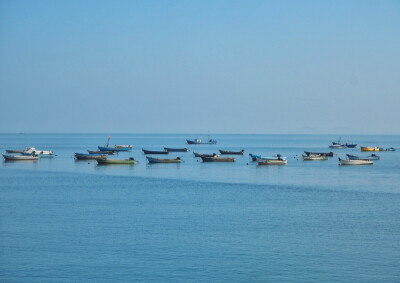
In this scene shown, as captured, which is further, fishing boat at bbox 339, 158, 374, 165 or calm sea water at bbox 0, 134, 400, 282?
fishing boat at bbox 339, 158, 374, 165

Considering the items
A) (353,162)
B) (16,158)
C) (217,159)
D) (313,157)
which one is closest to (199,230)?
(353,162)

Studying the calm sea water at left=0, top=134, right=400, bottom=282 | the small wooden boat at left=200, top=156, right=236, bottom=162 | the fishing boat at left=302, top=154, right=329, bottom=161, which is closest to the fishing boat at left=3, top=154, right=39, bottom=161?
the small wooden boat at left=200, top=156, right=236, bottom=162

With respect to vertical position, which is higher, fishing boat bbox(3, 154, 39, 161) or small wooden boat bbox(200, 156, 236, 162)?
small wooden boat bbox(200, 156, 236, 162)

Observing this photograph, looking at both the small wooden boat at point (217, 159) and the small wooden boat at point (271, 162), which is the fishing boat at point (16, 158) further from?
the small wooden boat at point (271, 162)

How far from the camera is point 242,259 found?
96.6 ft

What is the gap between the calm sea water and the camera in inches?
1101

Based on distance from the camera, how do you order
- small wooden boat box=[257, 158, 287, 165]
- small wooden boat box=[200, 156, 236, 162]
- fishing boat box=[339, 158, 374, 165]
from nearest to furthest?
small wooden boat box=[257, 158, 287, 165], fishing boat box=[339, 158, 374, 165], small wooden boat box=[200, 156, 236, 162]

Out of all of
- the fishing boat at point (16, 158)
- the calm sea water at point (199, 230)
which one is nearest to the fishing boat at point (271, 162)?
the calm sea water at point (199, 230)

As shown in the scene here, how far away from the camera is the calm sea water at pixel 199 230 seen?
91.8ft

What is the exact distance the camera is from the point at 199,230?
117 feet

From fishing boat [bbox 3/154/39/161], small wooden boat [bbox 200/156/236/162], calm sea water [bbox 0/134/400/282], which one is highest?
small wooden boat [bbox 200/156/236/162]

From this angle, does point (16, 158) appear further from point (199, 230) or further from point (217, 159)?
point (199, 230)

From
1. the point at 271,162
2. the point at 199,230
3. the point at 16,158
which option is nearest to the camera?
the point at 199,230

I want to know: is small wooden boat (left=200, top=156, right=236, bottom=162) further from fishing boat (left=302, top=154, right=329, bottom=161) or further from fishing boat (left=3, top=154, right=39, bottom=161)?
fishing boat (left=3, top=154, right=39, bottom=161)
